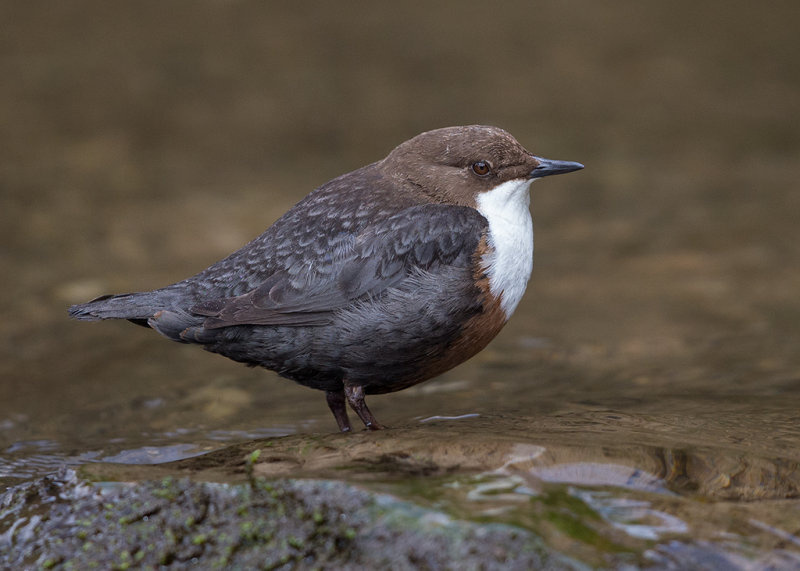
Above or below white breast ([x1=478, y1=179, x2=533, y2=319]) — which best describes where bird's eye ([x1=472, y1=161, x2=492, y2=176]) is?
above

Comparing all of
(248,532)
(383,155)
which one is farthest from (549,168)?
(383,155)

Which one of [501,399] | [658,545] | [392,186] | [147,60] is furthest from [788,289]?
[147,60]

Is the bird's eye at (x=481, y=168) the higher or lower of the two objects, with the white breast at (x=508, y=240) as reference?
higher

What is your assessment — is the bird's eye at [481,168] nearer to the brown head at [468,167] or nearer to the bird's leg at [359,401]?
the brown head at [468,167]

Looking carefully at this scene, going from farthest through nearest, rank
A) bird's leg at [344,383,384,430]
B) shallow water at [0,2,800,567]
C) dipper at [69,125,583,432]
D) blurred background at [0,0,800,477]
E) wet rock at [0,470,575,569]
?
blurred background at [0,0,800,477], bird's leg at [344,383,384,430], dipper at [69,125,583,432], shallow water at [0,2,800,567], wet rock at [0,470,575,569]

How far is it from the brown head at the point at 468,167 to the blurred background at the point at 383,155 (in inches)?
37.9

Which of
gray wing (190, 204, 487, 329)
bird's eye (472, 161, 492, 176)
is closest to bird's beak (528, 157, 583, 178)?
bird's eye (472, 161, 492, 176)

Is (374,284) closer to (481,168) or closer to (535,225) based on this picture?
(481,168)

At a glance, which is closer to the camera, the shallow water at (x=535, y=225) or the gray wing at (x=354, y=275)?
the shallow water at (x=535, y=225)

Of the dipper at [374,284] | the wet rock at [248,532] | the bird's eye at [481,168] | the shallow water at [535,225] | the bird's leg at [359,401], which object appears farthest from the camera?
the bird's eye at [481,168]

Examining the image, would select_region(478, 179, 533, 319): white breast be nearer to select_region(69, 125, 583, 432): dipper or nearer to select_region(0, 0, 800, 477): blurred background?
select_region(69, 125, 583, 432): dipper

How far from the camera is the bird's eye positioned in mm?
3936

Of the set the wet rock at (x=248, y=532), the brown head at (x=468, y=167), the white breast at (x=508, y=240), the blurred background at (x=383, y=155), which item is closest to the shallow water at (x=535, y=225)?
the blurred background at (x=383, y=155)

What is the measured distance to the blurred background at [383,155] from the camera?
502 centimetres
